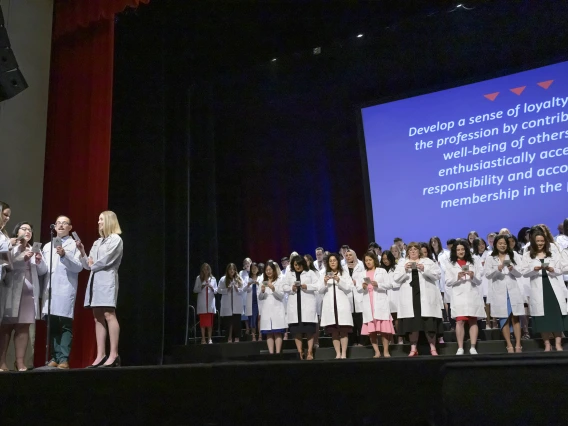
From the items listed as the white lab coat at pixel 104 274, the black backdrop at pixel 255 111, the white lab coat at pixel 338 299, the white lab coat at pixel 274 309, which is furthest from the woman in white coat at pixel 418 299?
the black backdrop at pixel 255 111

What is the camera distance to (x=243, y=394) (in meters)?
3.12

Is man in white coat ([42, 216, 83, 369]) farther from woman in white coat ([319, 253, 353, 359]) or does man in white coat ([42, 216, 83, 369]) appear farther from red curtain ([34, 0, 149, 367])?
woman in white coat ([319, 253, 353, 359])

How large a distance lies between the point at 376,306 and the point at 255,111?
6.48 meters

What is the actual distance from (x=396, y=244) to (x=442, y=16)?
3591 mm

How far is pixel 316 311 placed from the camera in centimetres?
745

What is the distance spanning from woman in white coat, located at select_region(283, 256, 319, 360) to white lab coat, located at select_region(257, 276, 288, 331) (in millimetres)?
385

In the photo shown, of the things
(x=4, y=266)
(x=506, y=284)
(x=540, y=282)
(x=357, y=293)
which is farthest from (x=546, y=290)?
(x=4, y=266)

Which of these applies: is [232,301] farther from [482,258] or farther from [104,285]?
[104,285]

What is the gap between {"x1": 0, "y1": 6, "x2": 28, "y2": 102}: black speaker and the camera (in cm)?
512

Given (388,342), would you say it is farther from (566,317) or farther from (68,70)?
(68,70)

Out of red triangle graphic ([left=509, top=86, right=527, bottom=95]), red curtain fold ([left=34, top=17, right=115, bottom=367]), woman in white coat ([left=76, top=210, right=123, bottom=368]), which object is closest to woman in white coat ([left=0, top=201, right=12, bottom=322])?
woman in white coat ([left=76, top=210, right=123, bottom=368])

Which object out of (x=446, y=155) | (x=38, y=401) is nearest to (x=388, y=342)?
(x=446, y=155)

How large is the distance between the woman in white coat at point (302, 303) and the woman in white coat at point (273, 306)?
38 centimetres

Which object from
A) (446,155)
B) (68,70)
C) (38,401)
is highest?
(68,70)
